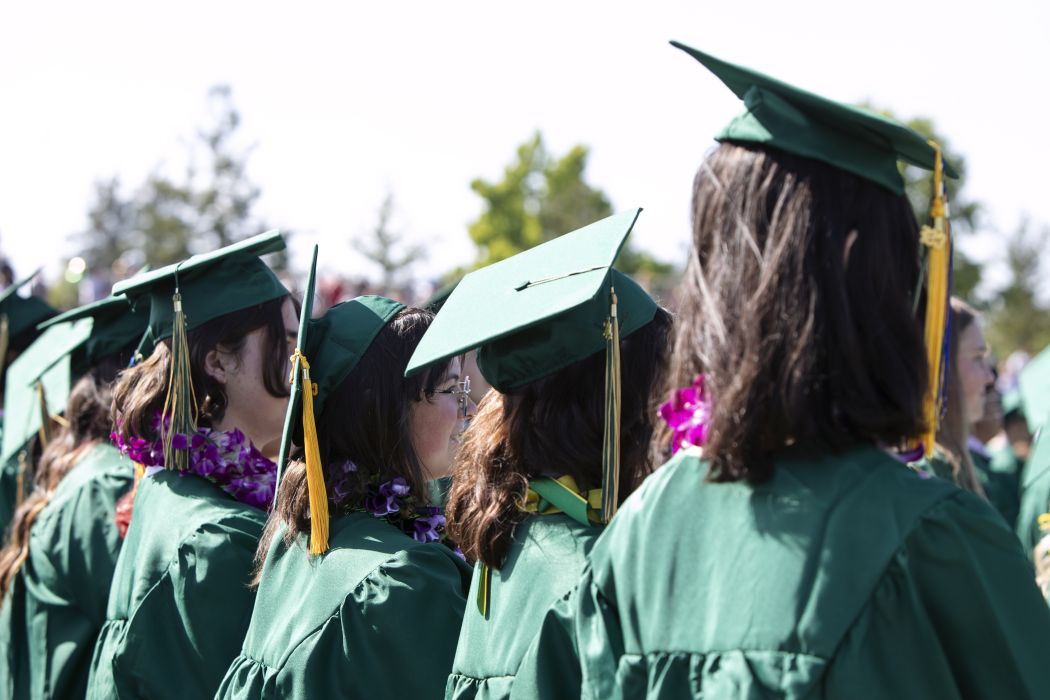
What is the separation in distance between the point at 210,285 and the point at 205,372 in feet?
0.89

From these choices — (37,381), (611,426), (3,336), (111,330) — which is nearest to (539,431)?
(611,426)

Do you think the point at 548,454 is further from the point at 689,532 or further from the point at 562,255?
the point at 689,532

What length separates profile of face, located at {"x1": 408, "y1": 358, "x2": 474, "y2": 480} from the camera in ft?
9.55

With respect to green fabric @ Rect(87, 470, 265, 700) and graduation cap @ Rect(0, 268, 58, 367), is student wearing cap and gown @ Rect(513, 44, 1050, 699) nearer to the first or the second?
green fabric @ Rect(87, 470, 265, 700)

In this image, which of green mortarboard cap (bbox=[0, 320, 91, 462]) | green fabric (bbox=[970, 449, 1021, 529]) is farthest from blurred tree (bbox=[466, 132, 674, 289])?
green mortarboard cap (bbox=[0, 320, 91, 462])

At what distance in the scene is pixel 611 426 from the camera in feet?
7.27

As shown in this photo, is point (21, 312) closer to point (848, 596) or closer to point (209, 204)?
point (848, 596)

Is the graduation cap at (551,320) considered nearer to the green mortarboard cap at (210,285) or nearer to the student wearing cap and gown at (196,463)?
the student wearing cap and gown at (196,463)

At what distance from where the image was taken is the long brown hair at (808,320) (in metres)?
1.53

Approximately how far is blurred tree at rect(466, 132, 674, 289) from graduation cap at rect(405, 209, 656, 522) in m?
35.9

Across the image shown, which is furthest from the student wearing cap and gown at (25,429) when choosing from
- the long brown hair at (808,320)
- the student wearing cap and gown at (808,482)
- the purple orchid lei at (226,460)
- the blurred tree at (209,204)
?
the blurred tree at (209,204)

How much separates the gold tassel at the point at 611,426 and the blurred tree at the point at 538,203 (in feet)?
118

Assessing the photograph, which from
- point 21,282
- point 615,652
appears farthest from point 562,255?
point 21,282

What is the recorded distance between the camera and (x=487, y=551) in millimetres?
2275
